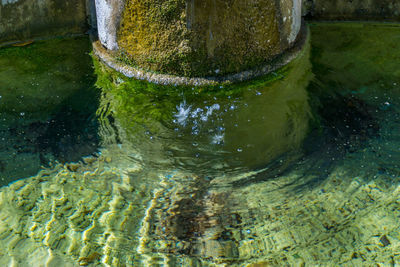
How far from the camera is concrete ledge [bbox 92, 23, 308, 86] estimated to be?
418 cm

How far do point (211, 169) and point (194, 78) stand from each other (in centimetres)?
108

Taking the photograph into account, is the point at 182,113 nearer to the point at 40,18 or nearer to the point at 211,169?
the point at 211,169

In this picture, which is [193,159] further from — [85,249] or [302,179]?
[85,249]

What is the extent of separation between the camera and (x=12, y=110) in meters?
3.98

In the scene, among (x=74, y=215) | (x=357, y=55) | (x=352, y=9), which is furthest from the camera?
(x=352, y=9)

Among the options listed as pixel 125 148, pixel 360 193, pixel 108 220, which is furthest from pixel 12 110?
pixel 360 193

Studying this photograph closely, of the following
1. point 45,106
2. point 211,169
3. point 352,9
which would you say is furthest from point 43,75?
point 352,9

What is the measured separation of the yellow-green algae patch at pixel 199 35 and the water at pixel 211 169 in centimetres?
21

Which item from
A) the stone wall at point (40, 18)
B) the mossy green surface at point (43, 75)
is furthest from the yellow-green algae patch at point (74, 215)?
the stone wall at point (40, 18)

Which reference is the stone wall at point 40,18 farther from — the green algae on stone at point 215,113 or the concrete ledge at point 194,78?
the green algae on stone at point 215,113

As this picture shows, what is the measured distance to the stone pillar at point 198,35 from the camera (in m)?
3.93

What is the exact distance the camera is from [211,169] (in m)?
3.42

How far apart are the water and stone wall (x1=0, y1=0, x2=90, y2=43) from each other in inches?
19.6

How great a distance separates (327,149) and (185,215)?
122 centimetres
